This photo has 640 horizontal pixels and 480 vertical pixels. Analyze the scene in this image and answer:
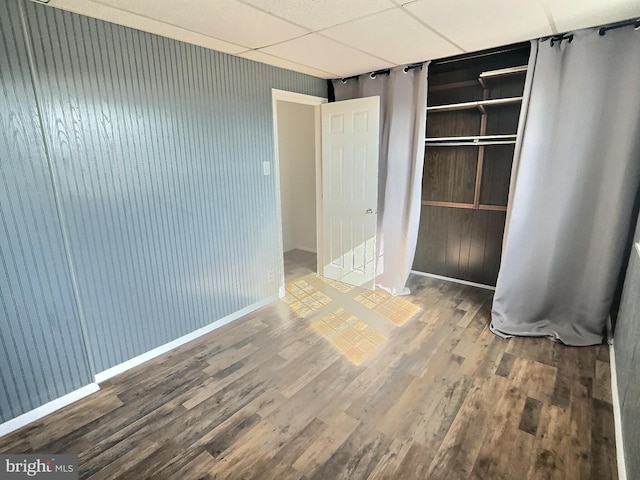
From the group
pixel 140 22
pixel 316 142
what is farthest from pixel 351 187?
pixel 140 22

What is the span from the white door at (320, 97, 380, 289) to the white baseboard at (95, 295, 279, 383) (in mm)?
1025

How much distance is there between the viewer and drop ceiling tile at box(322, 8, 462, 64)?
6.74 ft

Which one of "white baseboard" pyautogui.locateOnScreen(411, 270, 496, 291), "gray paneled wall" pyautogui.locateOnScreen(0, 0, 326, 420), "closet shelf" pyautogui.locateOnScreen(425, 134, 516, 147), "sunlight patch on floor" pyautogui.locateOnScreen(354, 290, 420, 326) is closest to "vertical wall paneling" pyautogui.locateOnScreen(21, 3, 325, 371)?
"gray paneled wall" pyautogui.locateOnScreen(0, 0, 326, 420)

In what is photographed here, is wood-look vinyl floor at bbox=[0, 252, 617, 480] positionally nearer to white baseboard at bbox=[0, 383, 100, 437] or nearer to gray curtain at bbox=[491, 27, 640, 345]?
white baseboard at bbox=[0, 383, 100, 437]

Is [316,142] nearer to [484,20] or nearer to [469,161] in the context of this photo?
[469,161]

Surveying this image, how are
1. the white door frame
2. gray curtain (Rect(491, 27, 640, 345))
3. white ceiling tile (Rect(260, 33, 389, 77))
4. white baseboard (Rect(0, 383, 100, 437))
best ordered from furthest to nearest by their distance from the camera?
the white door frame
white ceiling tile (Rect(260, 33, 389, 77))
gray curtain (Rect(491, 27, 640, 345))
white baseboard (Rect(0, 383, 100, 437))

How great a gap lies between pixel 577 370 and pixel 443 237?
186 centimetres

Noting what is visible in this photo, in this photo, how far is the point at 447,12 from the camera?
194 cm

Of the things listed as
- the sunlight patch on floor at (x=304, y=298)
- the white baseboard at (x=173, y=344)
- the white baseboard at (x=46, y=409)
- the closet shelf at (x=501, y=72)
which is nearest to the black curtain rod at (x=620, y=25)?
the closet shelf at (x=501, y=72)

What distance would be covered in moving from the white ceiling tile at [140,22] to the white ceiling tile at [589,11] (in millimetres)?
2084

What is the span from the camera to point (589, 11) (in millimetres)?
1972

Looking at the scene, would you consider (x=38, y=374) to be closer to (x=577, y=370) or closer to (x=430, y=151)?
(x=577, y=370)

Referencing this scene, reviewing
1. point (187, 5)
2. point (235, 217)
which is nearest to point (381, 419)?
point (235, 217)

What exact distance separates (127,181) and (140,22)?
0.98 metres
